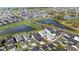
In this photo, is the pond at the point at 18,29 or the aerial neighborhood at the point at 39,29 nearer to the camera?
the aerial neighborhood at the point at 39,29

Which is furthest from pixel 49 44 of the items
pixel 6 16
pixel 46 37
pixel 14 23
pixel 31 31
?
pixel 6 16

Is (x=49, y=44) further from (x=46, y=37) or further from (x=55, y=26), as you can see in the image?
(x=55, y=26)

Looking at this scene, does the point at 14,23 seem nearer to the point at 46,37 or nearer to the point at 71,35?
the point at 46,37

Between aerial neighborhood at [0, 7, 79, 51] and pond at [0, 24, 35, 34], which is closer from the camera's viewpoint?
aerial neighborhood at [0, 7, 79, 51]
